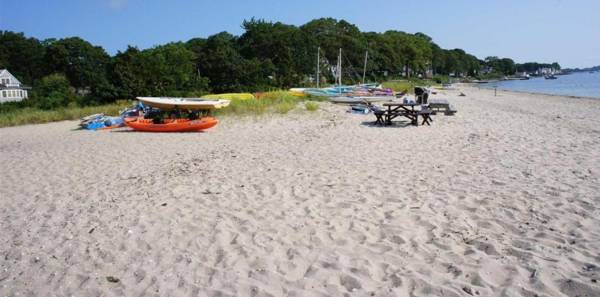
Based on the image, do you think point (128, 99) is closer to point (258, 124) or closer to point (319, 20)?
point (258, 124)

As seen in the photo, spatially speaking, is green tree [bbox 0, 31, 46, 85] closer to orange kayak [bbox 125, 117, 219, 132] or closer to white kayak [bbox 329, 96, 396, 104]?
white kayak [bbox 329, 96, 396, 104]

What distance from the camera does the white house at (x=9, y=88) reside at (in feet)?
200

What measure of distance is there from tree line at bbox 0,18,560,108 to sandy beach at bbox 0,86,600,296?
21787 millimetres

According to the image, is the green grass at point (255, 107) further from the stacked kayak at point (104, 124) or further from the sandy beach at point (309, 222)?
the sandy beach at point (309, 222)

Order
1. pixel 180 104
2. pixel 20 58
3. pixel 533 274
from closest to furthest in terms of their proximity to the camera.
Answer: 1. pixel 533 274
2. pixel 180 104
3. pixel 20 58

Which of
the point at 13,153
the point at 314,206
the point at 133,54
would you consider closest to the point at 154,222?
the point at 314,206

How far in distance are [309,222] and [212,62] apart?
127ft

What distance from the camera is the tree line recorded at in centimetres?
3073

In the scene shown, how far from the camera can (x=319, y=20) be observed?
6869cm

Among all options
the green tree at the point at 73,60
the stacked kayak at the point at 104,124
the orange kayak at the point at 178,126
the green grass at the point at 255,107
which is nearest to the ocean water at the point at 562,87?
the green grass at the point at 255,107

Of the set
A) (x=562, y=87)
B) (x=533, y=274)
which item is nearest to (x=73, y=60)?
(x=533, y=274)

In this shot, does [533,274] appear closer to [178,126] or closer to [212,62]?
[178,126]

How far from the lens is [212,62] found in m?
41.7

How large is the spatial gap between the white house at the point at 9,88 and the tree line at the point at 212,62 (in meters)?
3.26
